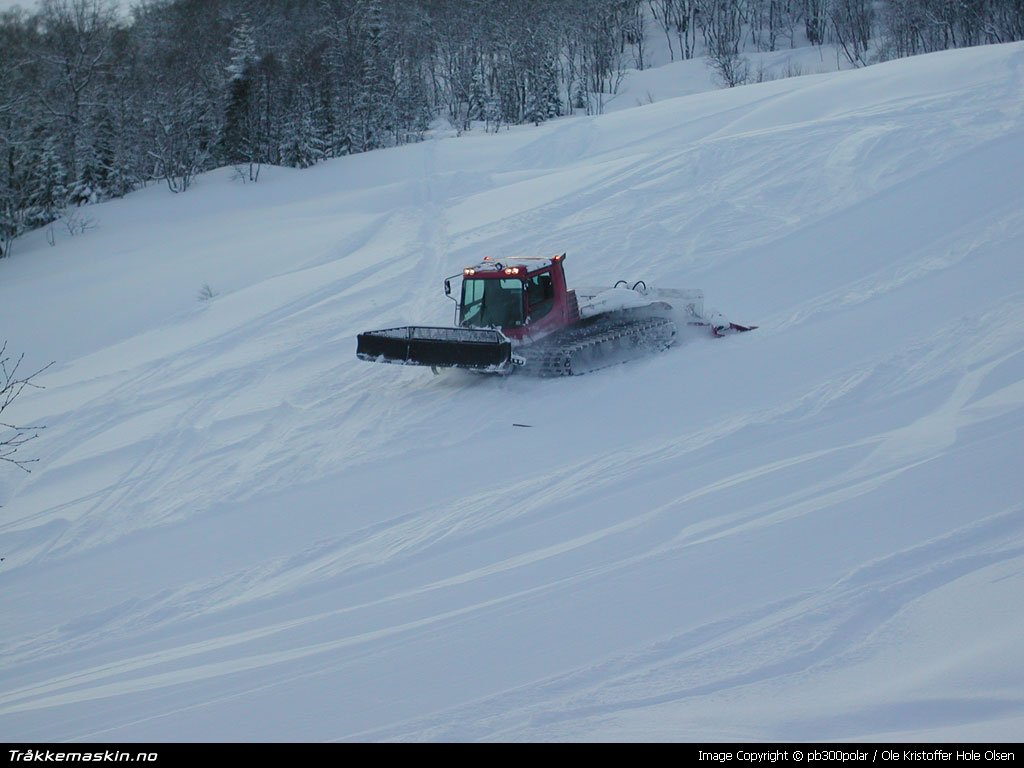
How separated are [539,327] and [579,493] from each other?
15.3ft

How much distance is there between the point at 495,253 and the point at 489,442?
9.31 meters

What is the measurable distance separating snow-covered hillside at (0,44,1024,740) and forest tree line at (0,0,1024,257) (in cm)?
1053

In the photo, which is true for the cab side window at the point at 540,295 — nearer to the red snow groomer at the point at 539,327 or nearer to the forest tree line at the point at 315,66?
the red snow groomer at the point at 539,327

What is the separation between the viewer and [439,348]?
1291 centimetres

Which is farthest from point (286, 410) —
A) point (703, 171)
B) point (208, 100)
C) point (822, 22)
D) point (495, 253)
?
point (822, 22)

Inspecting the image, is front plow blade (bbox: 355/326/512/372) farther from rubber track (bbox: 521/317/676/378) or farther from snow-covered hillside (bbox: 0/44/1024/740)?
rubber track (bbox: 521/317/676/378)

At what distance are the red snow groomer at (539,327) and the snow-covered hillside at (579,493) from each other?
434 mm

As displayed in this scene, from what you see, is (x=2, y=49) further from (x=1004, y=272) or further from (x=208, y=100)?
(x=1004, y=272)

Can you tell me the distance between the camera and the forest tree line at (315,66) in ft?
Result: 114

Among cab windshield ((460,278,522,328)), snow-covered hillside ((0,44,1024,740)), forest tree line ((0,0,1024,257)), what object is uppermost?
forest tree line ((0,0,1024,257))

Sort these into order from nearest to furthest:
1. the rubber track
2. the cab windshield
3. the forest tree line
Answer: the rubber track
the cab windshield
the forest tree line

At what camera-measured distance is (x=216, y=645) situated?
7.56 metres

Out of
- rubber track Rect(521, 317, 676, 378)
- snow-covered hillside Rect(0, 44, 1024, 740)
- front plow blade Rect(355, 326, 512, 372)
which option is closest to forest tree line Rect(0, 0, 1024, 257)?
snow-covered hillside Rect(0, 44, 1024, 740)

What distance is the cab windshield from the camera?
13.7 metres
